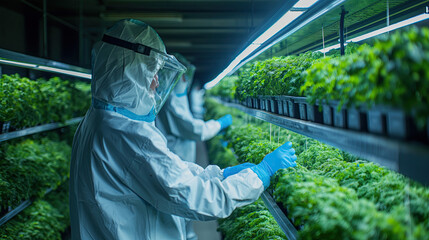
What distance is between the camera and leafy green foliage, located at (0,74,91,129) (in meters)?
3.29

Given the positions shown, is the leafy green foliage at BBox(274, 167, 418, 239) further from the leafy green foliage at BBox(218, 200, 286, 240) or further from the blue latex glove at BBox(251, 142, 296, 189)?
the leafy green foliage at BBox(218, 200, 286, 240)

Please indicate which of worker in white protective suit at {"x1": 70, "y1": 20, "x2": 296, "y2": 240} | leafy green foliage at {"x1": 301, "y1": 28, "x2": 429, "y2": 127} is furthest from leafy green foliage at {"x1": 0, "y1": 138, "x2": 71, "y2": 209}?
leafy green foliage at {"x1": 301, "y1": 28, "x2": 429, "y2": 127}

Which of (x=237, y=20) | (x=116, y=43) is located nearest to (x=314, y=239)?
(x=116, y=43)

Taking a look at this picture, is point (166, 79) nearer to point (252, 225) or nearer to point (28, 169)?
point (252, 225)

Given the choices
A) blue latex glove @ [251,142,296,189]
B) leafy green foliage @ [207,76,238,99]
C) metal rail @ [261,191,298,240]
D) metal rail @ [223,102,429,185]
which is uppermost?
leafy green foliage @ [207,76,238,99]

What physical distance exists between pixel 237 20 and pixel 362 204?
685cm

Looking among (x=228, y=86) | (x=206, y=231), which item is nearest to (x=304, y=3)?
(x=206, y=231)

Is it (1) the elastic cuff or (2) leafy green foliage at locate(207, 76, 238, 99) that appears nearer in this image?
(1) the elastic cuff

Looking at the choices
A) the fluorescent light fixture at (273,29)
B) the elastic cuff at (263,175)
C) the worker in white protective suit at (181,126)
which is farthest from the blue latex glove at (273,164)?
the worker in white protective suit at (181,126)

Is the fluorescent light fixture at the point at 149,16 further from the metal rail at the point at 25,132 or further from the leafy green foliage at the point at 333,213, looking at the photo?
the leafy green foliage at the point at 333,213

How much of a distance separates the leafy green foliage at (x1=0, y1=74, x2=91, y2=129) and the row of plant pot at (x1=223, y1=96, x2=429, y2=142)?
2715mm

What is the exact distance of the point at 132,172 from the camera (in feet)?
6.76

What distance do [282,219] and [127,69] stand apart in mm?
1414

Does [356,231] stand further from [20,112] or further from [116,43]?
[20,112]
